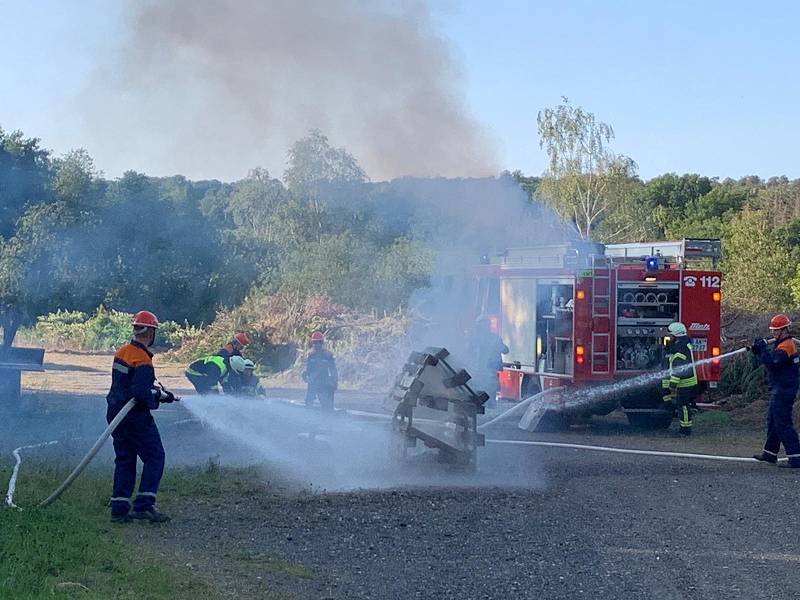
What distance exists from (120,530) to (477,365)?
31.9 ft

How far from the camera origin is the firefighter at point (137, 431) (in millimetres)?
8539

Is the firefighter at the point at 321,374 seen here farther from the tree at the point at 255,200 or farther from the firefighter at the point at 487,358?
the tree at the point at 255,200

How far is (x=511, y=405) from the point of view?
56.3 feet

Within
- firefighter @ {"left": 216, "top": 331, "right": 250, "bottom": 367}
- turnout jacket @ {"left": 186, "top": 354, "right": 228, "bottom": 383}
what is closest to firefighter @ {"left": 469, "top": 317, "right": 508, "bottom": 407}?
firefighter @ {"left": 216, "top": 331, "right": 250, "bottom": 367}

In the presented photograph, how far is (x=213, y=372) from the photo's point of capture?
13148 mm

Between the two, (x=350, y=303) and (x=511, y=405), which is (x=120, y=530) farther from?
(x=350, y=303)

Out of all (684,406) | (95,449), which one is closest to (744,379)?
(684,406)

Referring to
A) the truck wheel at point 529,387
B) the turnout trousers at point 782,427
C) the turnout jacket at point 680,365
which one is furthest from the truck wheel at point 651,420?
the turnout trousers at point 782,427

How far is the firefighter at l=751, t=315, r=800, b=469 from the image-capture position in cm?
1188

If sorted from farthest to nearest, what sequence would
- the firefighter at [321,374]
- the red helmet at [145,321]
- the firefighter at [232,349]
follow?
the firefighter at [321,374]
the firefighter at [232,349]
the red helmet at [145,321]

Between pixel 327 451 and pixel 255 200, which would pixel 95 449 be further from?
pixel 255 200

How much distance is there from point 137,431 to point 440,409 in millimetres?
3663

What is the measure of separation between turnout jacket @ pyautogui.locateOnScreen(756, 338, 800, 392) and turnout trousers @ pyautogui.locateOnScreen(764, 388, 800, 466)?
0.08 meters

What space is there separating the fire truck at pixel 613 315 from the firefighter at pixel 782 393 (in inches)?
131
